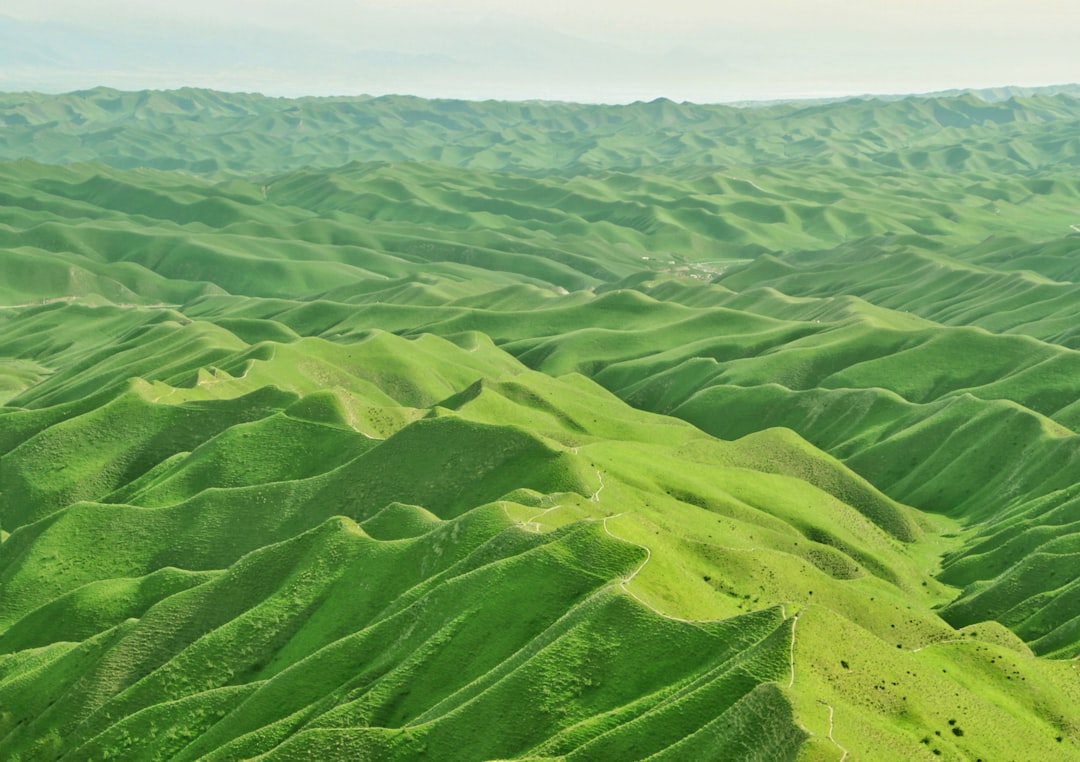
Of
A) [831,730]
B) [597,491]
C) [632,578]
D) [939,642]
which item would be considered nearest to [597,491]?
[597,491]

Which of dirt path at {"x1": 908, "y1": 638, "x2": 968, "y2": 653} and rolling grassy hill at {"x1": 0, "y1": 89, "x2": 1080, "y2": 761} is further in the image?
dirt path at {"x1": 908, "y1": 638, "x2": 968, "y2": 653}

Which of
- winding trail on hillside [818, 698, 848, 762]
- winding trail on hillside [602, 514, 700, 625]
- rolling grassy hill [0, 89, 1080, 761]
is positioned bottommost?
rolling grassy hill [0, 89, 1080, 761]

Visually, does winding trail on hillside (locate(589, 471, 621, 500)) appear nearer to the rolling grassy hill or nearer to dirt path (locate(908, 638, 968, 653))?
the rolling grassy hill

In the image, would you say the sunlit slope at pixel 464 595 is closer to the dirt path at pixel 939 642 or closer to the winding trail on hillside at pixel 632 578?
the winding trail on hillside at pixel 632 578

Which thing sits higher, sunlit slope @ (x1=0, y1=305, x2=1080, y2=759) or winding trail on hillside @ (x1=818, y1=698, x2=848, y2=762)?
winding trail on hillside @ (x1=818, y1=698, x2=848, y2=762)

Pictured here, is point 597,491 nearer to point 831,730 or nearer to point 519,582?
point 519,582

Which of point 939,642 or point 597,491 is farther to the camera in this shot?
point 597,491

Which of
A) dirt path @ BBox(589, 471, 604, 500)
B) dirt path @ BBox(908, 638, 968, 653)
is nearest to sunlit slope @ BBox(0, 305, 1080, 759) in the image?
dirt path @ BBox(589, 471, 604, 500)

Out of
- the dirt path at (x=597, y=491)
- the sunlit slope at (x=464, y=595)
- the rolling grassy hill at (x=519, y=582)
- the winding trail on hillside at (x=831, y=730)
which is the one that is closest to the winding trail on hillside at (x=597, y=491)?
the dirt path at (x=597, y=491)
